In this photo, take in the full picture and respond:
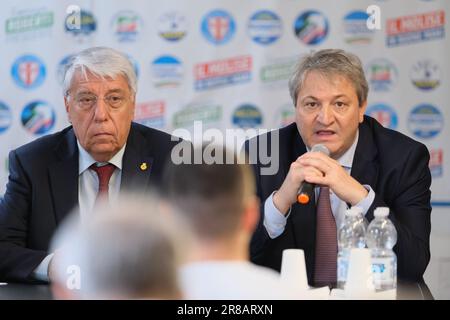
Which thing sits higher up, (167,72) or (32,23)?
(32,23)

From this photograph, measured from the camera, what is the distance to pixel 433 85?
418 centimetres

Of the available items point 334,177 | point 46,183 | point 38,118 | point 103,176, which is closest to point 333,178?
point 334,177

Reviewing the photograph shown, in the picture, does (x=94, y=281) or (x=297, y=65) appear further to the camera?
(x=297, y=65)

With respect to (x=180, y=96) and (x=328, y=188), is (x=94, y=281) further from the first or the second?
(x=180, y=96)

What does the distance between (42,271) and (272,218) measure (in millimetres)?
932

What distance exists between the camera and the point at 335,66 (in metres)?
3.16

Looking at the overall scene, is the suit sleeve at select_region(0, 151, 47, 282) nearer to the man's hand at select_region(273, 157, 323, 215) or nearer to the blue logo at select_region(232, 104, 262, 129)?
the man's hand at select_region(273, 157, 323, 215)

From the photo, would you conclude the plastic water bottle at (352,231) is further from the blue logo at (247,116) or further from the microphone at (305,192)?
the blue logo at (247,116)

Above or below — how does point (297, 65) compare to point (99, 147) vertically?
above

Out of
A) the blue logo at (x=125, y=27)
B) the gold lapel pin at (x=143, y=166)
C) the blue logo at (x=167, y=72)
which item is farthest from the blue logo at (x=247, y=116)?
the gold lapel pin at (x=143, y=166)

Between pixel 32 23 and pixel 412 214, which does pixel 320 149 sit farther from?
pixel 32 23
